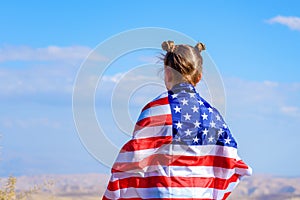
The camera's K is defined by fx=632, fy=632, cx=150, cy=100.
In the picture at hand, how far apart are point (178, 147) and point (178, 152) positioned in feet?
0.13

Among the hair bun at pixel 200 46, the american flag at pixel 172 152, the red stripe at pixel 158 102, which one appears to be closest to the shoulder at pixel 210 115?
the american flag at pixel 172 152

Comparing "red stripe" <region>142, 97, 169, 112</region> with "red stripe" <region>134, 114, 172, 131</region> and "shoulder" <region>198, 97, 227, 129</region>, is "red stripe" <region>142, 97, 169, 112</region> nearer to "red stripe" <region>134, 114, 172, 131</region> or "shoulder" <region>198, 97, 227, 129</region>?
"red stripe" <region>134, 114, 172, 131</region>

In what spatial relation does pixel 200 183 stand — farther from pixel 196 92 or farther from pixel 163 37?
pixel 163 37

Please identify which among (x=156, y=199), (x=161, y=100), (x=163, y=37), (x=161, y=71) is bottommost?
(x=156, y=199)

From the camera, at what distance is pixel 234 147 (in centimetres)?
524

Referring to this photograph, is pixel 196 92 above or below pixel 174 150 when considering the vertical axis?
above

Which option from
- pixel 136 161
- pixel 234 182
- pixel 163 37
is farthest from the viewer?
pixel 163 37

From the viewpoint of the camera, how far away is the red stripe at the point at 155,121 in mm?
4961

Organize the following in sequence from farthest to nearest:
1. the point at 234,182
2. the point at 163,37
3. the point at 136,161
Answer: the point at 163,37 → the point at 234,182 → the point at 136,161

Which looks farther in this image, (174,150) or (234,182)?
(234,182)

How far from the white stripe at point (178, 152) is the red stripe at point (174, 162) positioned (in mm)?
25

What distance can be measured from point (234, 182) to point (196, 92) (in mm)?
842

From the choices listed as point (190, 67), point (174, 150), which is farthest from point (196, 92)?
point (174, 150)

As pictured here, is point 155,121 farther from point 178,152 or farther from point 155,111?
point 178,152
